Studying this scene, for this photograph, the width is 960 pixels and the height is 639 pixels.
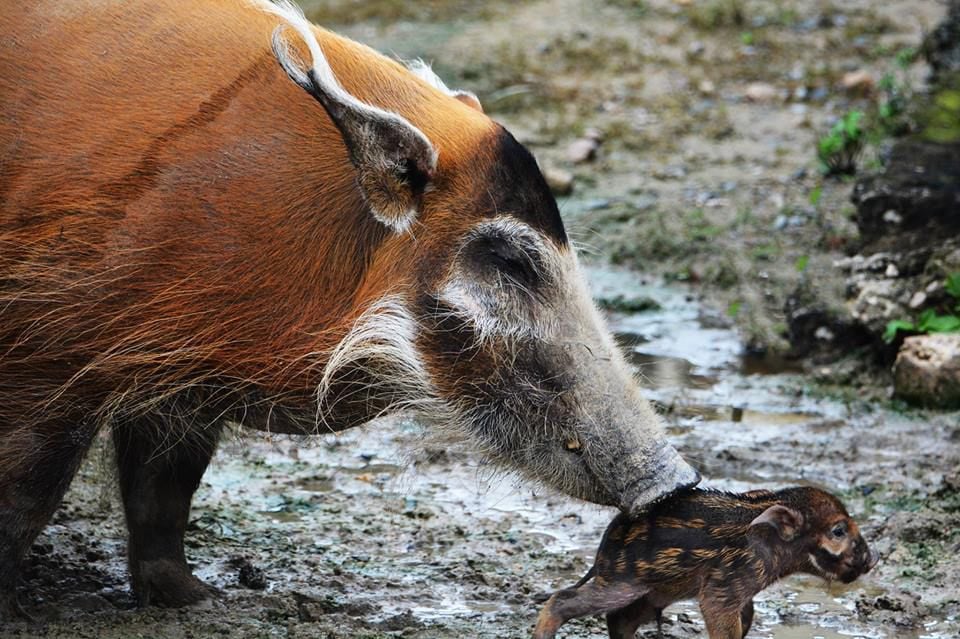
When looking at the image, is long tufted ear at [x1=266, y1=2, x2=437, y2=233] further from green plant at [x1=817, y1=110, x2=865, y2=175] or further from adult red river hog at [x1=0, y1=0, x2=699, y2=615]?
green plant at [x1=817, y1=110, x2=865, y2=175]

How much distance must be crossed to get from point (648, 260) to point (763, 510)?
415 cm

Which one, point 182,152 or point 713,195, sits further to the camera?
point 713,195

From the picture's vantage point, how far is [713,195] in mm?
9000

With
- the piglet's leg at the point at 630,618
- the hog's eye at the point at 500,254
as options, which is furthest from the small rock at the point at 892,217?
the hog's eye at the point at 500,254

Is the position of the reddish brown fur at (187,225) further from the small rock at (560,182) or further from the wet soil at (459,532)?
the small rock at (560,182)

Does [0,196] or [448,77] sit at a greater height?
[0,196]

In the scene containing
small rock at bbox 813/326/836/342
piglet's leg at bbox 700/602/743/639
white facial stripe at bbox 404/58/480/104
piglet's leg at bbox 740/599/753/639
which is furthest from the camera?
small rock at bbox 813/326/836/342

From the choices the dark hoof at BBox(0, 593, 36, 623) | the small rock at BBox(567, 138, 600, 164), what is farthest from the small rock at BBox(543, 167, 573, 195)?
the dark hoof at BBox(0, 593, 36, 623)

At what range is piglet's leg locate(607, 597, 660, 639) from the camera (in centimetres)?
405

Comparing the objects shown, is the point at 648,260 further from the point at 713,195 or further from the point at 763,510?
the point at 763,510

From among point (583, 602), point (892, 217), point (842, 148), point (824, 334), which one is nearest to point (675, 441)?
point (824, 334)

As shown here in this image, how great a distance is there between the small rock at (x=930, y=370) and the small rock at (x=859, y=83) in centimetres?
472

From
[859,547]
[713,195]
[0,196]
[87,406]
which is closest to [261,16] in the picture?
[0,196]

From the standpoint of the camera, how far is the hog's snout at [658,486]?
3.80 m
